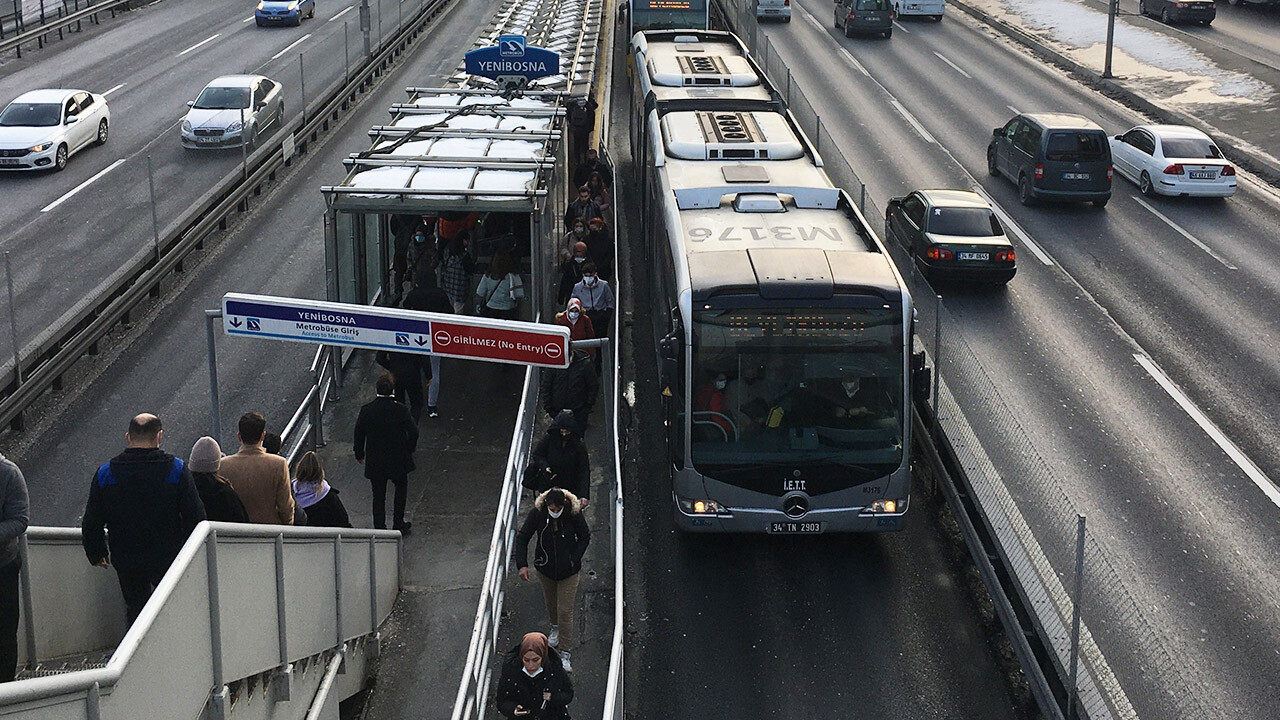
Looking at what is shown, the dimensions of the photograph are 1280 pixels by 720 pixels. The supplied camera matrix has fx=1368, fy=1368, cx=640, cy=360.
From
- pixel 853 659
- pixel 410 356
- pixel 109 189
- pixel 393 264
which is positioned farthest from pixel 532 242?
pixel 109 189

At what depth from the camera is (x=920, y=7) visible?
164ft

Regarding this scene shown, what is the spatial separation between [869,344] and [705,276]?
1668mm

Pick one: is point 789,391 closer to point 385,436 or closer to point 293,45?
point 385,436

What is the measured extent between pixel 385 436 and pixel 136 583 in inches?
175

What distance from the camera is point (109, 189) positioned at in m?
27.4

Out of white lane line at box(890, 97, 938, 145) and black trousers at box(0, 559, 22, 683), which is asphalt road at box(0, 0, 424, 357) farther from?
white lane line at box(890, 97, 938, 145)

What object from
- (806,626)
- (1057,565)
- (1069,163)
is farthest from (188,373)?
(1069,163)

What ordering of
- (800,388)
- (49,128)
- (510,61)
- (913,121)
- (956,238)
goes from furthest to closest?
(913,121) < (49,128) < (510,61) < (956,238) < (800,388)

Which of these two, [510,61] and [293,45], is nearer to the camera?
[510,61]

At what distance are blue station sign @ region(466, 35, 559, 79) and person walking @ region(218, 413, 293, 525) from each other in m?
14.0

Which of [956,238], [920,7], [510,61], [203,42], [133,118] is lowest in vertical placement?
[133,118]

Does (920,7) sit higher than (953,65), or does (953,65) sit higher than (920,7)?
(920,7)

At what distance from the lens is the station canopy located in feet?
52.0

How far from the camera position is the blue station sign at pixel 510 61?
75.3 ft
